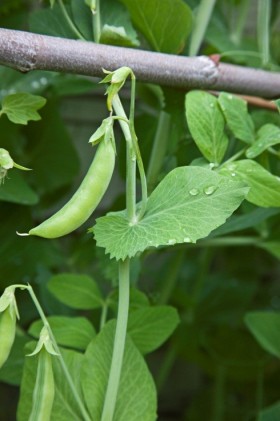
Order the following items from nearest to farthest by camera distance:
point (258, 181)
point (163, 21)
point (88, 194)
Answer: point (88, 194) → point (258, 181) → point (163, 21)

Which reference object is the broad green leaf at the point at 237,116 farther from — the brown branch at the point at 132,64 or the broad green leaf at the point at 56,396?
the broad green leaf at the point at 56,396

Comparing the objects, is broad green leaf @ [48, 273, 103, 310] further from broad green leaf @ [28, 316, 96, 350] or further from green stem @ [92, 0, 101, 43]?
green stem @ [92, 0, 101, 43]

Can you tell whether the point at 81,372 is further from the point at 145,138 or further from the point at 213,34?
the point at 213,34

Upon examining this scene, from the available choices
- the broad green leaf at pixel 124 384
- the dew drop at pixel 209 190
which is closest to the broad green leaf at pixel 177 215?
the dew drop at pixel 209 190

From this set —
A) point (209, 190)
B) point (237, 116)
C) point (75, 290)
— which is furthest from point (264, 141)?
point (75, 290)

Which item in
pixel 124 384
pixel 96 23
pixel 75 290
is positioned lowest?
pixel 124 384

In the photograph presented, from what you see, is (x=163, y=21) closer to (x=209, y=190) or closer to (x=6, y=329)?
(x=209, y=190)
